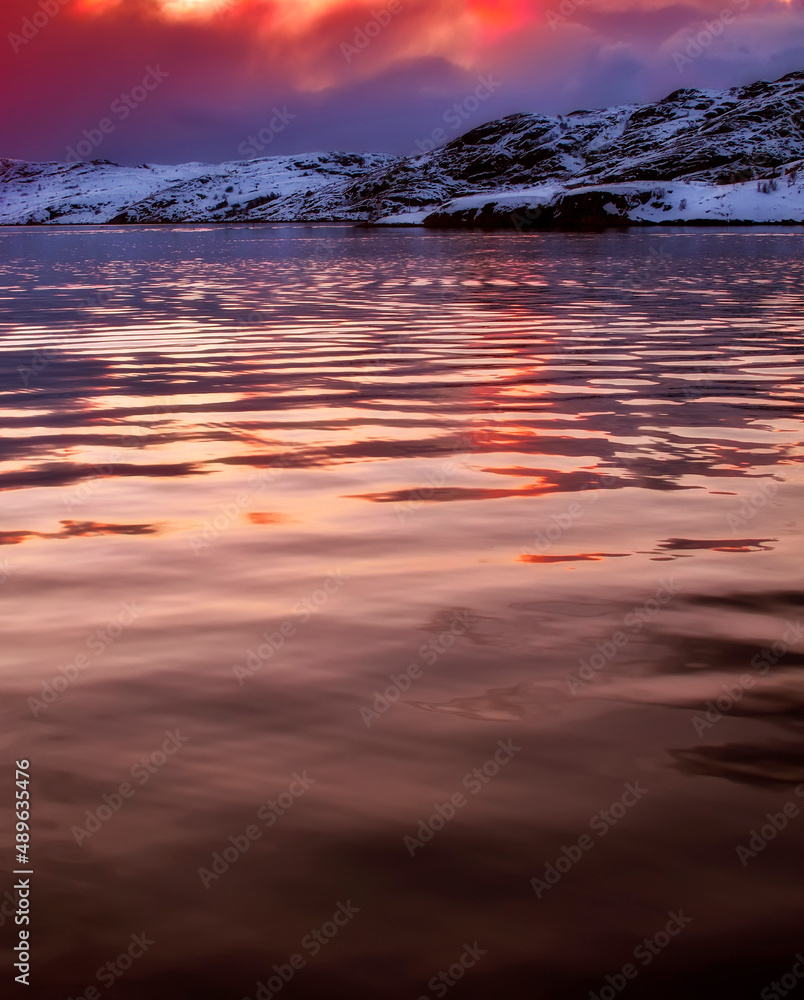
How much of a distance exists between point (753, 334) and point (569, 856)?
18315 millimetres

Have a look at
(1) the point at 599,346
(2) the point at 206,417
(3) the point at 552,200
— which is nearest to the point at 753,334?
(1) the point at 599,346

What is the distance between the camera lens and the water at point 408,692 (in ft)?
11.4

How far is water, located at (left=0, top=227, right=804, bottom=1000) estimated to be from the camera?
3473mm

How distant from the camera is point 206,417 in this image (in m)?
12.6

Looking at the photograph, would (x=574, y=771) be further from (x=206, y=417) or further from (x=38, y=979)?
(x=206, y=417)

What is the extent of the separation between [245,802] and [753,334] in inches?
722

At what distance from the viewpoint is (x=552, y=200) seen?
16325cm

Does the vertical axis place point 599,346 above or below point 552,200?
below

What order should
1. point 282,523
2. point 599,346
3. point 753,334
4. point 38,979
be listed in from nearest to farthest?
1. point 38,979
2. point 282,523
3. point 599,346
4. point 753,334

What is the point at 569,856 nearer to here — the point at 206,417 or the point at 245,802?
the point at 245,802

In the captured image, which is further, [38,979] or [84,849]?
[84,849]

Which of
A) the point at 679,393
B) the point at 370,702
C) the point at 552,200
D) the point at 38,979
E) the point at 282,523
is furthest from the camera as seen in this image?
the point at 552,200

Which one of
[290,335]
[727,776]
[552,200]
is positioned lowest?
[727,776]

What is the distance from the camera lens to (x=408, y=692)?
5305mm
